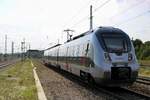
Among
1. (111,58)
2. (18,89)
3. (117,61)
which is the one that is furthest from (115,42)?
(18,89)

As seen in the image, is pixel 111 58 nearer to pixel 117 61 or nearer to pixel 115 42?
pixel 117 61

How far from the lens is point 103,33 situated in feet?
58.9

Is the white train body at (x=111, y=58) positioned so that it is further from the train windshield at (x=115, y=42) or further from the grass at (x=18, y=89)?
the grass at (x=18, y=89)

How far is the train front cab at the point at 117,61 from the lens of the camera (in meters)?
16.4

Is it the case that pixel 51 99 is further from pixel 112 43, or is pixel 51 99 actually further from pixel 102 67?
pixel 112 43

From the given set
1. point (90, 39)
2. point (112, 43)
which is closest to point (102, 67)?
point (112, 43)

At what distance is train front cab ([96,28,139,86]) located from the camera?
16375 mm

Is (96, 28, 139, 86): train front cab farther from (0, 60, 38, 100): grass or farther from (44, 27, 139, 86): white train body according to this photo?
(0, 60, 38, 100): grass

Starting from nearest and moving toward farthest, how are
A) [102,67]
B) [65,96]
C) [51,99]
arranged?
[51,99] < [65,96] < [102,67]

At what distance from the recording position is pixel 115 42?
17.5 metres

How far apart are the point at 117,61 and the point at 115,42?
1.27m

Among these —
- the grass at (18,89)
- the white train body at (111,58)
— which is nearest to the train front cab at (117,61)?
the white train body at (111,58)

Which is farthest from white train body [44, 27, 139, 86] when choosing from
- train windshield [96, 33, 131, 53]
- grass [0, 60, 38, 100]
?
grass [0, 60, 38, 100]

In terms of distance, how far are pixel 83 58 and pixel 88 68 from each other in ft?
5.91
